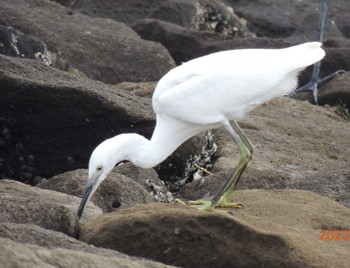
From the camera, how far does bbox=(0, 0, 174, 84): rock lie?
1302 centimetres

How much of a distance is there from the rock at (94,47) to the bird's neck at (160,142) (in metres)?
5.25

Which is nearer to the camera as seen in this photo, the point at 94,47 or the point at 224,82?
the point at 224,82

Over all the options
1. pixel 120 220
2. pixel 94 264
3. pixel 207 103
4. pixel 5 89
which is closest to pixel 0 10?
pixel 5 89

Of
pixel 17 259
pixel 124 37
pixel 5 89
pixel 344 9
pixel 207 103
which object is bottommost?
pixel 344 9

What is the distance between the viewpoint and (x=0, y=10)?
13188 mm

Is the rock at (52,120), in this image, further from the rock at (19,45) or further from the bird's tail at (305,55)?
the bird's tail at (305,55)

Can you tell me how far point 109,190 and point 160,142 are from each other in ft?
1.79

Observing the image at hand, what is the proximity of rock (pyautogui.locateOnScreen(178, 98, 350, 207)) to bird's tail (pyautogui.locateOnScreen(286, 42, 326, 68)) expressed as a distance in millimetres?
950

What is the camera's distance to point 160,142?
285 inches

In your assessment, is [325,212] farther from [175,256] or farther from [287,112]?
[287,112]

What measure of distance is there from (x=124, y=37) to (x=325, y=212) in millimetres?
7495

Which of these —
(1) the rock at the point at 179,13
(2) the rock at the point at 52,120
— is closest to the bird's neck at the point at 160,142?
(2) the rock at the point at 52,120

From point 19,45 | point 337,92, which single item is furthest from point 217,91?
point 337,92

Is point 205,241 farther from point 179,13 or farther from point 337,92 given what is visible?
point 179,13
